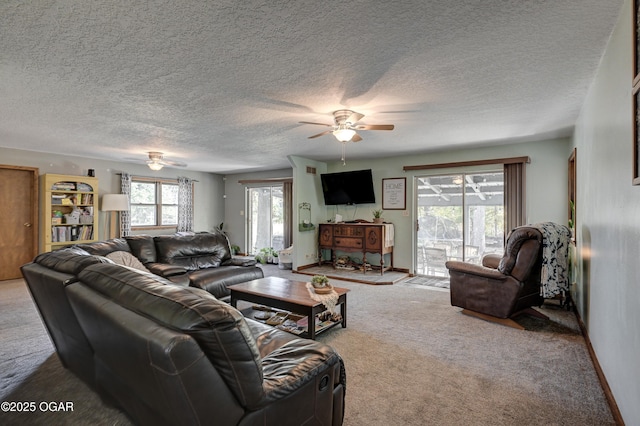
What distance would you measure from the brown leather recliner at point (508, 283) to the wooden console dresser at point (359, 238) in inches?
95.0

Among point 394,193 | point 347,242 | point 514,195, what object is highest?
point 394,193

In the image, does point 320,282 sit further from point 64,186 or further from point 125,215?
point 125,215

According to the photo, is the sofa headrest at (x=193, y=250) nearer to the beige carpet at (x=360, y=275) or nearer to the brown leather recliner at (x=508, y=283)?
the beige carpet at (x=360, y=275)

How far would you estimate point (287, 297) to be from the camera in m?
3.12

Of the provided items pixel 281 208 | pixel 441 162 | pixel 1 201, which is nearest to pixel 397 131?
pixel 441 162

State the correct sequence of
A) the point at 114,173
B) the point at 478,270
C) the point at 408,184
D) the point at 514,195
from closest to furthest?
the point at 478,270, the point at 514,195, the point at 408,184, the point at 114,173

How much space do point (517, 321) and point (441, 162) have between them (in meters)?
3.18

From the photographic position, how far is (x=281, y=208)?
8.40 metres

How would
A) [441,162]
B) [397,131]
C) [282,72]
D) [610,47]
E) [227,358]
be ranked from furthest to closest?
[441,162], [397,131], [282,72], [610,47], [227,358]

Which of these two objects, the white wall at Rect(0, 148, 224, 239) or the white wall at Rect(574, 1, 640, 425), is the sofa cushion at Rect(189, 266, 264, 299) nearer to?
the white wall at Rect(574, 1, 640, 425)

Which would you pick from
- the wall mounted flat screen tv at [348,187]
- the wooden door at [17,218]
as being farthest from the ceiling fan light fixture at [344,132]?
the wooden door at [17,218]

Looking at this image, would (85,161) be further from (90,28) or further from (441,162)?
(441,162)

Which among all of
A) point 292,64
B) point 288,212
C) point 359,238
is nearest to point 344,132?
point 292,64

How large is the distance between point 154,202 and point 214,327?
7.69 m
